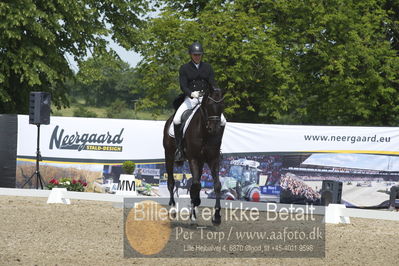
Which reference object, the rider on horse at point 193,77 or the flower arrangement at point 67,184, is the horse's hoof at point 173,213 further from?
the flower arrangement at point 67,184

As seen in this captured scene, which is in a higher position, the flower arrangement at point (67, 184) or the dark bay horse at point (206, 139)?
the dark bay horse at point (206, 139)

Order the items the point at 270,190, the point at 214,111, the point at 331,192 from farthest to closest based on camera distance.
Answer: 1. the point at 270,190
2. the point at 331,192
3. the point at 214,111

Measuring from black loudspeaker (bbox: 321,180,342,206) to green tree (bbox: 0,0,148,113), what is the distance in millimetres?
16357

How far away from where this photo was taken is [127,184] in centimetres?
1648

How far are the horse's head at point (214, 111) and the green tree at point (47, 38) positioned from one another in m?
18.9

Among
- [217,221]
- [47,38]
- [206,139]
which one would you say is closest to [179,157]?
[206,139]

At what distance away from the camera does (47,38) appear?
2886 cm

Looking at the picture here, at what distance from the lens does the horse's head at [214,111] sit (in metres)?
10.5

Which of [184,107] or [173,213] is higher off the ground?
[184,107]

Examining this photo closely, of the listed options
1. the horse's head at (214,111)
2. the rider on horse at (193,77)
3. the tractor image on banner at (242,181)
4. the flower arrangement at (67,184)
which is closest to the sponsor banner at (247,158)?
the tractor image on banner at (242,181)

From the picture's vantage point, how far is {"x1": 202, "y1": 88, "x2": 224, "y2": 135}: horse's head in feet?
34.3

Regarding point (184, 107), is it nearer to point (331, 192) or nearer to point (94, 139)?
point (331, 192)

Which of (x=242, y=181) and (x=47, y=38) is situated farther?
→ (x=47, y=38)

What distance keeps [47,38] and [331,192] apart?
57.0 feet
